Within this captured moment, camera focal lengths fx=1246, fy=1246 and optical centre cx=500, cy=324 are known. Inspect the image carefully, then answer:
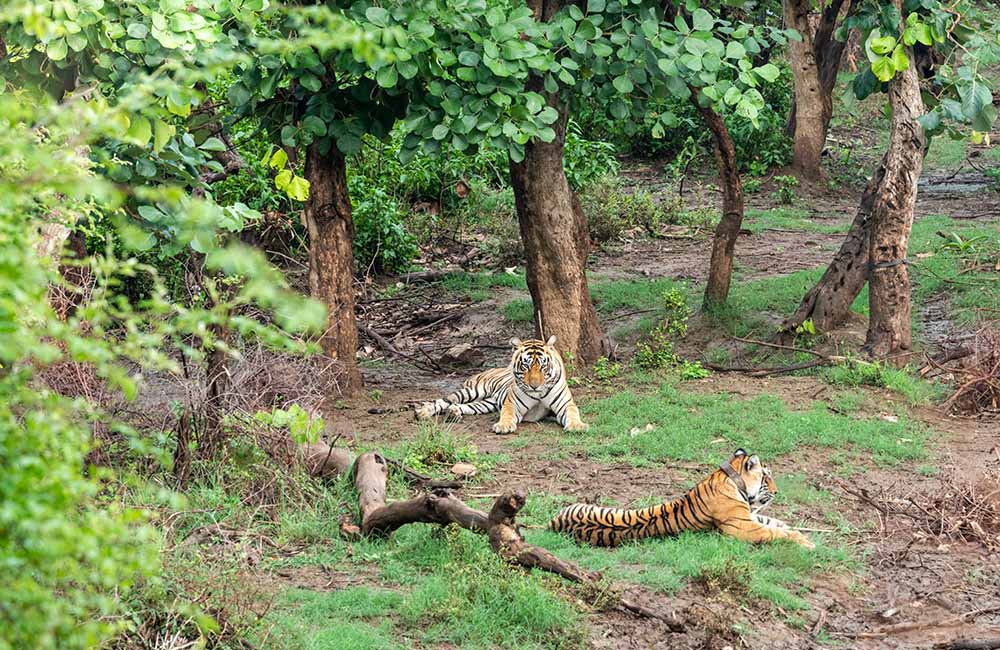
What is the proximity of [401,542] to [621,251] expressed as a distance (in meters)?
9.62

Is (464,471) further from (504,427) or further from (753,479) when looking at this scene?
(753,479)

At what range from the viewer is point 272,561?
695 centimetres

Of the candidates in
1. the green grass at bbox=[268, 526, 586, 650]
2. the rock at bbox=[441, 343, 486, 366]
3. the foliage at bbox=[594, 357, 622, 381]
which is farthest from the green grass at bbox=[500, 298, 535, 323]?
the green grass at bbox=[268, 526, 586, 650]

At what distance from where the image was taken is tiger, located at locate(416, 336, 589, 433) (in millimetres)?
10258

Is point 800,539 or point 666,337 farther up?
point 666,337

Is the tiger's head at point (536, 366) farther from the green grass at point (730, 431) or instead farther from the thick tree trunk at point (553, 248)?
the thick tree trunk at point (553, 248)

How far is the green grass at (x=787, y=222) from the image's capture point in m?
17.0

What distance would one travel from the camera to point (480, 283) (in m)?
15.2

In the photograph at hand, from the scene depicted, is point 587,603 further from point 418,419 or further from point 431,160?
point 431,160

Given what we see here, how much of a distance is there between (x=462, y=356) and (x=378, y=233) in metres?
3.24

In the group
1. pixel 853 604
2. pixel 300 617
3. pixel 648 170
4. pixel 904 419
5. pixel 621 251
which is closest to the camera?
pixel 300 617

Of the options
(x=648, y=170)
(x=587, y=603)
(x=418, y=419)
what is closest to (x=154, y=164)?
(x=587, y=603)

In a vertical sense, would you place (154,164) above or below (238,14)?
below

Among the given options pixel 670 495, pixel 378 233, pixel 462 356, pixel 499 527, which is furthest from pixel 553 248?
pixel 499 527
